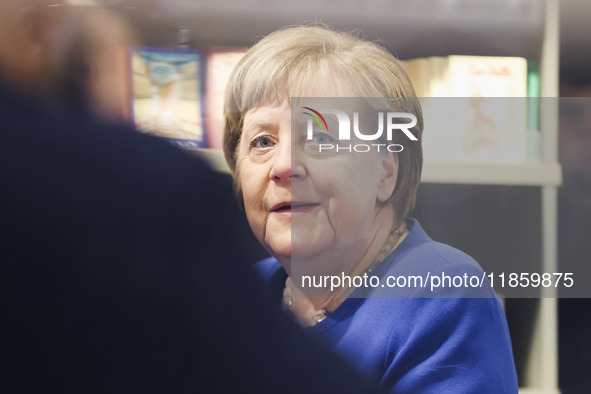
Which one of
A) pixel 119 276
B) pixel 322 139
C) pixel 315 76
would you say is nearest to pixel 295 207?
pixel 322 139

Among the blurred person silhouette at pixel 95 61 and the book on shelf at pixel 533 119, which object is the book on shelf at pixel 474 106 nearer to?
the book on shelf at pixel 533 119

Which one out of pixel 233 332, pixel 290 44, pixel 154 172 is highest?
pixel 290 44

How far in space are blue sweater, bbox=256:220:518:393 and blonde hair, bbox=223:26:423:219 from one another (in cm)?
13

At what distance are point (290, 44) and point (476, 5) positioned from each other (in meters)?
0.43

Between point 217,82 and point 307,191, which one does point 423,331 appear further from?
point 217,82

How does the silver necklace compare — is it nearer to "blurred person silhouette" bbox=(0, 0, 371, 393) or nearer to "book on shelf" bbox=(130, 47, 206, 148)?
"blurred person silhouette" bbox=(0, 0, 371, 393)

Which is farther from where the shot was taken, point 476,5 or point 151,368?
point 476,5

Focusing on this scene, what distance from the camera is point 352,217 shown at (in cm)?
116

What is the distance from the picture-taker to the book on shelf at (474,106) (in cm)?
121

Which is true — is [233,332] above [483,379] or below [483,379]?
above

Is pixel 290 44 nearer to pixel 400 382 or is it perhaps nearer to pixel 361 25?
pixel 361 25

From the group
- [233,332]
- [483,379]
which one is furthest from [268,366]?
[483,379]

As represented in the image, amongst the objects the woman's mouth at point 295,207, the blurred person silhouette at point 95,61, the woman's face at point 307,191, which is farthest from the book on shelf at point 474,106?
the blurred person silhouette at point 95,61

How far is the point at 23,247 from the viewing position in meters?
1.08
